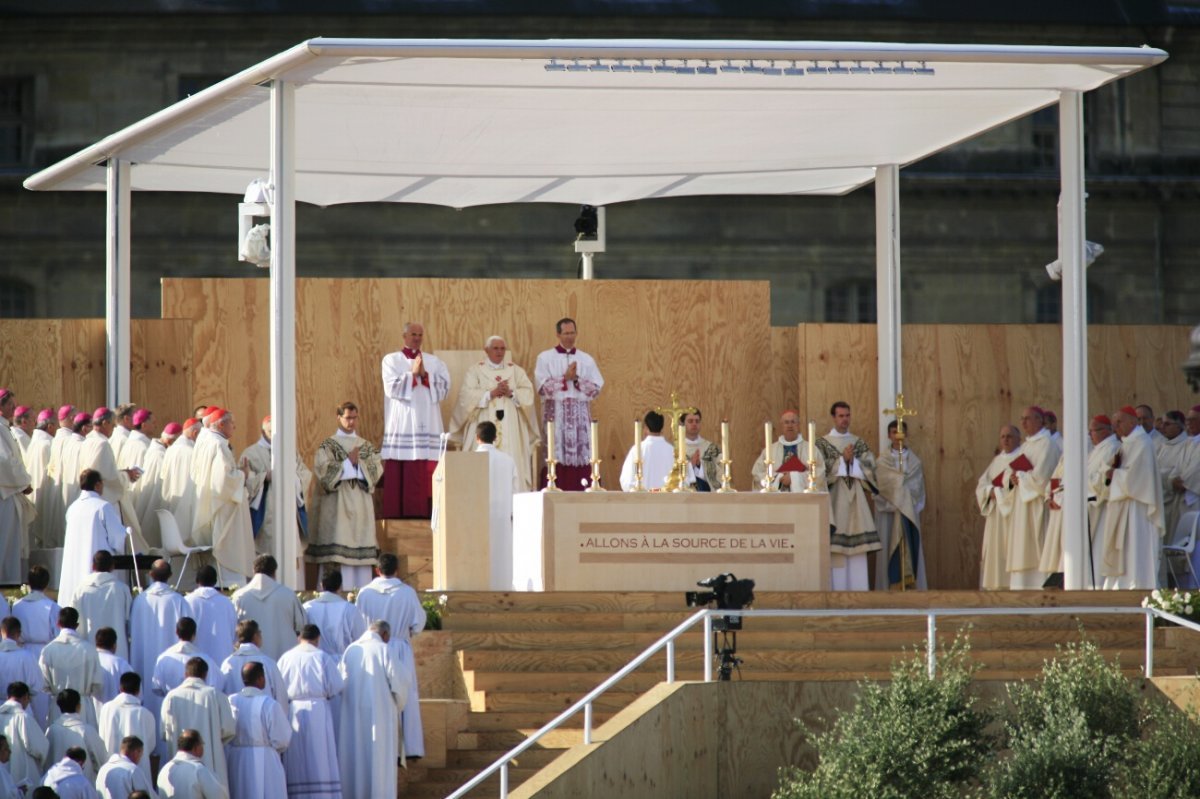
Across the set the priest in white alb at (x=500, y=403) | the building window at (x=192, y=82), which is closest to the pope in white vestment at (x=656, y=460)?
the priest in white alb at (x=500, y=403)

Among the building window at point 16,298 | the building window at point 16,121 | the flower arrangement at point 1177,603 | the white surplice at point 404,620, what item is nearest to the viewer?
the white surplice at point 404,620

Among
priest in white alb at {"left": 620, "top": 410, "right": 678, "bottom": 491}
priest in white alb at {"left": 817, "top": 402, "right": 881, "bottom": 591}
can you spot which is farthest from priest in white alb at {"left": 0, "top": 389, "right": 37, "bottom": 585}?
priest in white alb at {"left": 817, "top": 402, "right": 881, "bottom": 591}

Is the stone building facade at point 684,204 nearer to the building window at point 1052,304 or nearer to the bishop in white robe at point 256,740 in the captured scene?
the building window at point 1052,304

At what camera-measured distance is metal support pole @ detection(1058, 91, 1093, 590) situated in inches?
725

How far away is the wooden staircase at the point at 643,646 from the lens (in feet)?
52.2

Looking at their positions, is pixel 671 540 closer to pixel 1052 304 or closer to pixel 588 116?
pixel 588 116

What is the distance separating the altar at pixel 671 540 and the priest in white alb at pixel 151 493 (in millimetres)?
3064

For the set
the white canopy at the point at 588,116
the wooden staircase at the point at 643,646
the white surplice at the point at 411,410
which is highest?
the white canopy at the point at 588,116

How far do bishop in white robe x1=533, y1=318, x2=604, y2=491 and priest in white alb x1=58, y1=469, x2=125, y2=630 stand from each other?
219 inches

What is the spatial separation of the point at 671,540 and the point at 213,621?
11.9ft

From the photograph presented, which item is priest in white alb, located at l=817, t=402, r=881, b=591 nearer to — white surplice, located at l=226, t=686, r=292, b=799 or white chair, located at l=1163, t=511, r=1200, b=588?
white chair, located at l=1163, t=511, r=1200, b=588

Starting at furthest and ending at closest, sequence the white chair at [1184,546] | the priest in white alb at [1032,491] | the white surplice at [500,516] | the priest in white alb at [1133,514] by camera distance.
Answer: the priest in white alb at [1032,491] → the white chair at [1184,546] → the priest in white alb at [1133,514] → the white surplice at [500,516]

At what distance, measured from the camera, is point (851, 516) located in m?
20.8

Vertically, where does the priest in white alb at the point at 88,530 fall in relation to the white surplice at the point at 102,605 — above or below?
above
